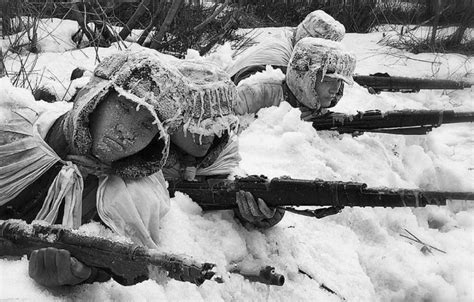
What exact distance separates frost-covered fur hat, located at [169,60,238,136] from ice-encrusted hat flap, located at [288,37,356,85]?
2.35m

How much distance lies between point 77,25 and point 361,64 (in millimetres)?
3359

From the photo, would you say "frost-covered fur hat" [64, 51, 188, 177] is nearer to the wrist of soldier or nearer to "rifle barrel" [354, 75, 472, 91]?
the wrist of soldier

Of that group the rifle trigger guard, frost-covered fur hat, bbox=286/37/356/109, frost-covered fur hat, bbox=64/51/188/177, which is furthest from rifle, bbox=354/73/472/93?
frost-covered fur hat, bbox=64/51/188/177

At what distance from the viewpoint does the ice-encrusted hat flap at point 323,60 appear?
4641 mm

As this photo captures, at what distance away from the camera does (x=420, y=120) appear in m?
5.02

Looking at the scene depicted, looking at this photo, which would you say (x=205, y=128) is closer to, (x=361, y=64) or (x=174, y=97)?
(x=174, y=97)

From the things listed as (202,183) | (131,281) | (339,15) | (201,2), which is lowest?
(339,15)

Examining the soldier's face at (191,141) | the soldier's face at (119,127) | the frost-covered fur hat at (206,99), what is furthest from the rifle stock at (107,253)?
the soldier's face at (191,141)

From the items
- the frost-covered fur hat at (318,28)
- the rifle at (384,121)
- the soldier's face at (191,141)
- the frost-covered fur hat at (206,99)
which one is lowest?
the rifle at (384,121)

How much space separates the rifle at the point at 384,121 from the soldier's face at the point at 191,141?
7.83 feet

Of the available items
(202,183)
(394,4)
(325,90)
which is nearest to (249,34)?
(394,4)

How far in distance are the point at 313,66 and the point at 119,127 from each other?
2.81 m

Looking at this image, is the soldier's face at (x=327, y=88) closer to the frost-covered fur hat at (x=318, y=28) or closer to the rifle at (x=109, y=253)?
the frost-covered fur hat at (x=318, y=28)

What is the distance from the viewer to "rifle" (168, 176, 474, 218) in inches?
100
